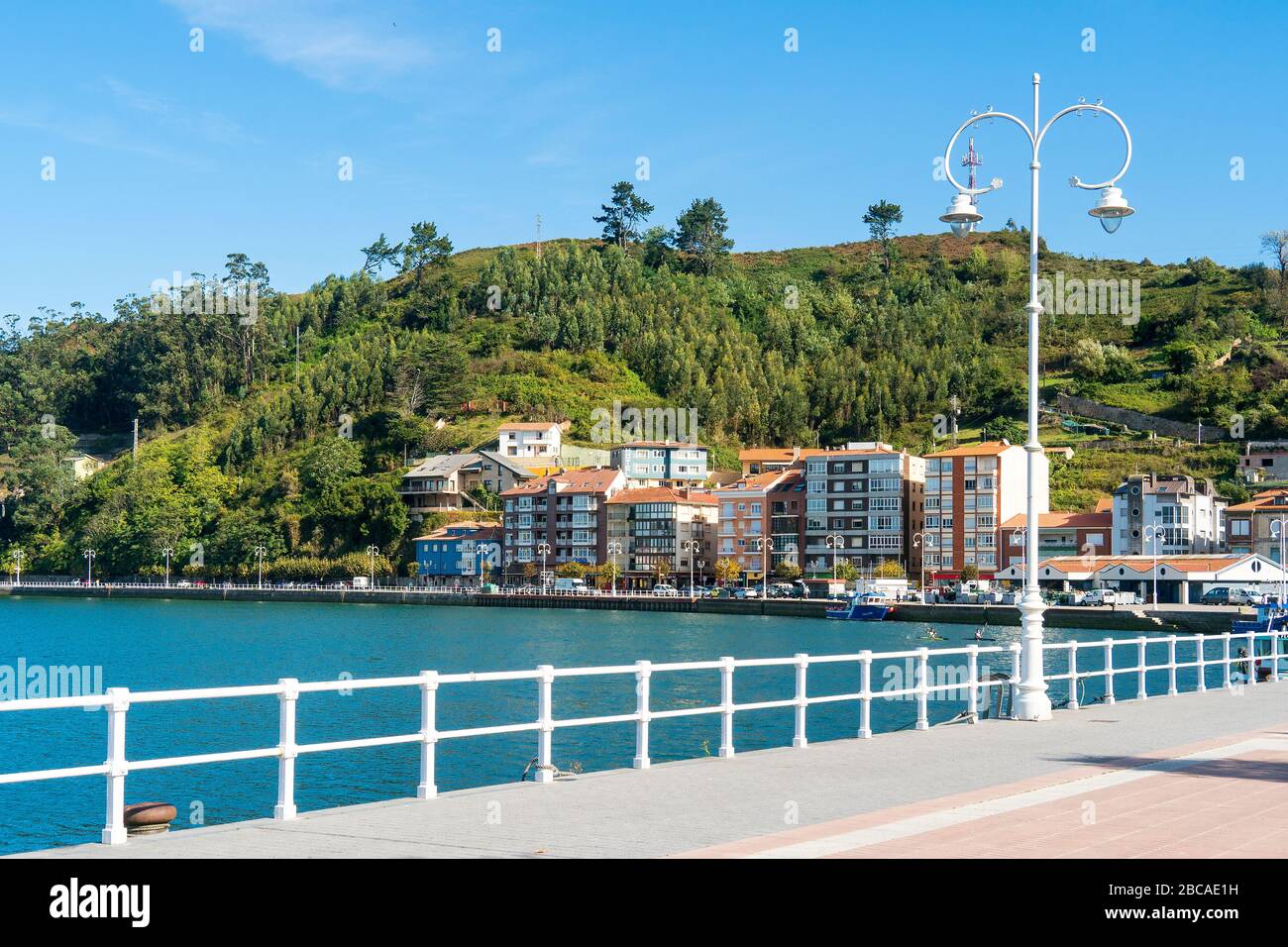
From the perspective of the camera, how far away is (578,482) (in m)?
146

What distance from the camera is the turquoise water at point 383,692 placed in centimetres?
3222

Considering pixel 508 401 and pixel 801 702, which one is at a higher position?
pixel 508 401

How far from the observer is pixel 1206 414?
488 feet

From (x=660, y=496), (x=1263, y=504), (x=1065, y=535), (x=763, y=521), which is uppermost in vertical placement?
(x=660, y=496)

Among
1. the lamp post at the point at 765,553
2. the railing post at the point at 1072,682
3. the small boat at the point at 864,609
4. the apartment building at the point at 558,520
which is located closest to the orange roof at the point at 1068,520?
the small boat at the point at 864,609

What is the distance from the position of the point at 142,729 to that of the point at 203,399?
532 ft

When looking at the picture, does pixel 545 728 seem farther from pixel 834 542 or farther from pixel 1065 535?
pixel 834 542

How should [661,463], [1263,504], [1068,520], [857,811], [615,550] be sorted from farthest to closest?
1. [661,463]
2. [615,550]
3. [1068,520]
4. [1263,504]
5. [857,811]

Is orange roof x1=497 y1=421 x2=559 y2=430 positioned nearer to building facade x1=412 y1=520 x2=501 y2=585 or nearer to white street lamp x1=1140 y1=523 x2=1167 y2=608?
building facade x1=412 y1=520 x2=501 y2=585

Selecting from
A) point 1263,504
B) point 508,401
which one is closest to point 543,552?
point 508,401

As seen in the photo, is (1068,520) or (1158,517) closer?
(1158,517)

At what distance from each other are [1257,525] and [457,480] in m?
82.5

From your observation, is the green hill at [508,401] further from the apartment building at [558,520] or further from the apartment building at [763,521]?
the apartment building at [763,521]

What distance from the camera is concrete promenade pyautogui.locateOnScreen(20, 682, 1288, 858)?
1034 cm
